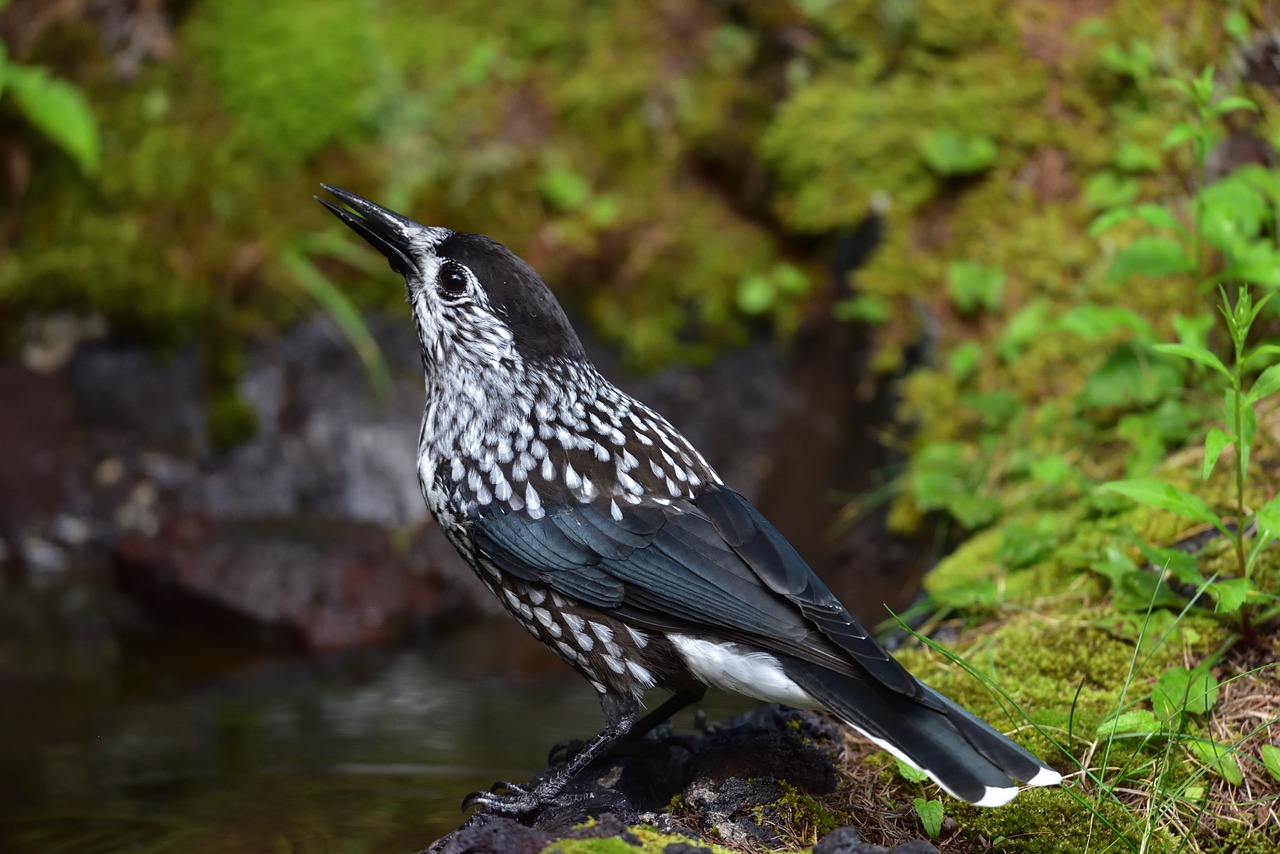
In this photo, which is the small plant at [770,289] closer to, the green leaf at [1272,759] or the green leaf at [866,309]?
the green leaf at [866,309]

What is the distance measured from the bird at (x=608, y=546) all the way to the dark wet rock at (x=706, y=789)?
9 centimetres

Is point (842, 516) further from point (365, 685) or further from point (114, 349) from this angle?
point (114, 349)

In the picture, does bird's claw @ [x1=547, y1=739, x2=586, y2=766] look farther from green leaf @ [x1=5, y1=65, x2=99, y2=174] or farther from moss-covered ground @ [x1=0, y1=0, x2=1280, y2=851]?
green leaf @ [x1=5, y1=65, x2=99, y2=174]

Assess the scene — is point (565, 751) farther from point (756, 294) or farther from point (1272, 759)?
point (756, 294)

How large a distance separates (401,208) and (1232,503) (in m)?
4.60

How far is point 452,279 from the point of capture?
379 cm

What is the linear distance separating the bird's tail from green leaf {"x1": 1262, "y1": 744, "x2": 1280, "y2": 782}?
0.52 meters

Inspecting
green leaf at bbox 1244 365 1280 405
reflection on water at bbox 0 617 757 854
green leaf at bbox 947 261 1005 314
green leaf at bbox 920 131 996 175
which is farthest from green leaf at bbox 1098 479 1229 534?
green leaf at bbox 920 131 996 175

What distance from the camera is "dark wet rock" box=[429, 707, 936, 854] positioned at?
8.73 ft

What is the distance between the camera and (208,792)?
388 cm

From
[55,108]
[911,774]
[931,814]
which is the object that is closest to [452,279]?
[911,774]

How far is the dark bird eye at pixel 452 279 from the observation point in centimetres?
377

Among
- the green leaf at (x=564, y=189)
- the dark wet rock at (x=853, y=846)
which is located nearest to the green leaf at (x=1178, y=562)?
the dark wet rock at (x=853, y=846)

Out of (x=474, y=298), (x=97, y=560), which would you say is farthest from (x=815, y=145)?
(x=97, y=560)
